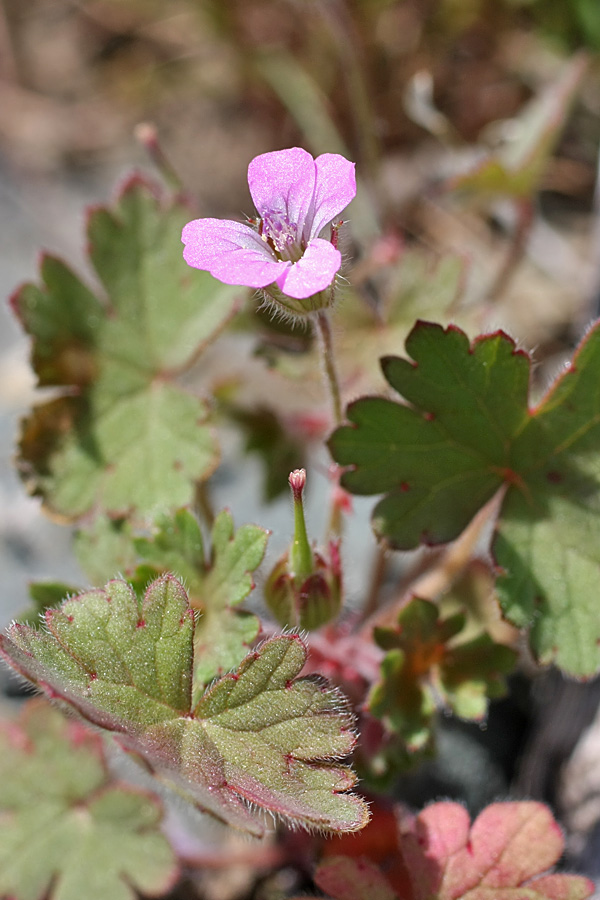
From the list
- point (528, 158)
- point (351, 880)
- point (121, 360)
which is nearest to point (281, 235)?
point (121, 360)

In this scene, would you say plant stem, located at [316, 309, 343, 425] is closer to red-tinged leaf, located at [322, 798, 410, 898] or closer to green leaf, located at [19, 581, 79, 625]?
green leaf, located at [19, 581, 79, 625]

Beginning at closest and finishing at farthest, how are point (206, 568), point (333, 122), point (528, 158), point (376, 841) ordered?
point (206, 568) → point (376, 841) → point (528, 158) → point (333, 122)

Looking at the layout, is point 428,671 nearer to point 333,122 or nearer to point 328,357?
point 328,357

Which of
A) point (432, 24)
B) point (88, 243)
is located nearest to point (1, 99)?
point (432, 24)

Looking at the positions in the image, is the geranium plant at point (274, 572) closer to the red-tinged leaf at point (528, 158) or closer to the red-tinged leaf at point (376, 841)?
the red-tinged leaf at point (376, 841)

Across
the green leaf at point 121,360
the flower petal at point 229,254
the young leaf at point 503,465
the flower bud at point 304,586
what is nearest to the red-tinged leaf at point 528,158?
the green leaf at point 121,360

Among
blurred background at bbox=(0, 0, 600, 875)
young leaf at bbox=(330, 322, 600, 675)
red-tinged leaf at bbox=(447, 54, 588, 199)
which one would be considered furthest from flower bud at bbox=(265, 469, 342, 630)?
red-tinged leaf at bbox=(447, 54, 588, 199)
